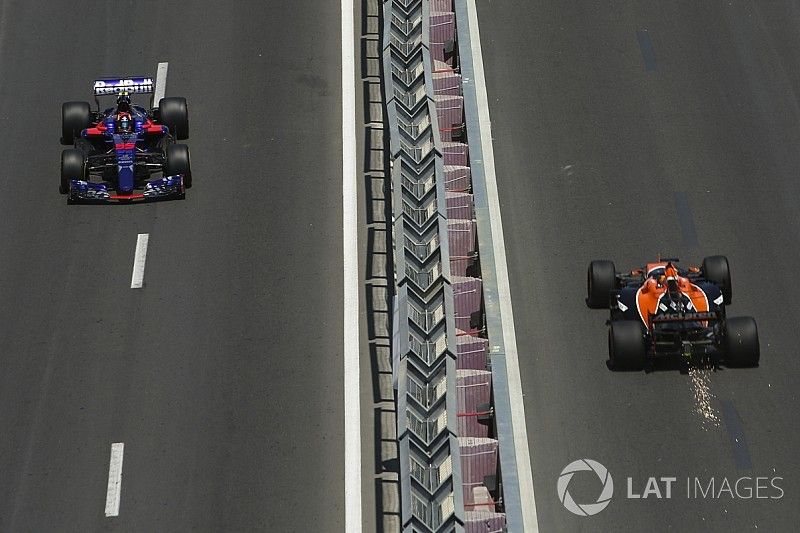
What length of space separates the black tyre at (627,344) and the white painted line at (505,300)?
58.1 inches

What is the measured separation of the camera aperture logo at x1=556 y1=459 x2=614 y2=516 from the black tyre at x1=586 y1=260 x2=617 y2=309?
3295mm

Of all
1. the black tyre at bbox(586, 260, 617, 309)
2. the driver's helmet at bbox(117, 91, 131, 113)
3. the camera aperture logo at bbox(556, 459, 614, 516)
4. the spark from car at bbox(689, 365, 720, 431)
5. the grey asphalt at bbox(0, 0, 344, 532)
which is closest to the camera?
the camera aperture logo at bbox(556, 459, 614, 516)

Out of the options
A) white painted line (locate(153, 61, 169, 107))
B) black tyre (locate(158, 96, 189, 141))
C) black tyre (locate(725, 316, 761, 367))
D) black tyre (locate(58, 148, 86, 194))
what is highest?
white painted line (locate(153, 61, 169, 107))

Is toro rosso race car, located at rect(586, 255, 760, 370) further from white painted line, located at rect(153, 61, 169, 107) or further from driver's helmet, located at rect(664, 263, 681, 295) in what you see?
white painted line, located at rect(153, 61, 169, 107)

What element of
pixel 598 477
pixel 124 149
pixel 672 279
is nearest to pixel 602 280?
pixel 672 279

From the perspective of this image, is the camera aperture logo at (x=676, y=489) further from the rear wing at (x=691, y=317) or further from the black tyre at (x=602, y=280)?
the black tyre at (x=602, y=280)

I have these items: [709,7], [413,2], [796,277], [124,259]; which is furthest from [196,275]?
[709,7]

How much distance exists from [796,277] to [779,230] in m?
1.30

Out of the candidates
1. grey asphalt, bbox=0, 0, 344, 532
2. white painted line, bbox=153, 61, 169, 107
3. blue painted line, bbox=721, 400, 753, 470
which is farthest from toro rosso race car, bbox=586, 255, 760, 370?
white painted line, bbox=153, 61, 169, 107

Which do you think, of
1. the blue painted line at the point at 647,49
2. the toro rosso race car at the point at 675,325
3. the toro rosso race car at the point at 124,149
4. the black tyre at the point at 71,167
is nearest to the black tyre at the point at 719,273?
the toro rosso race car at the point at 675,325

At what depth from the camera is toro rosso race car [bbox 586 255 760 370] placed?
28500 millimetres

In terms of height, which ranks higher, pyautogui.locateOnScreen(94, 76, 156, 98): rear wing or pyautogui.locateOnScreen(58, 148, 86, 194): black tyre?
pyautogui.locateOnScreen(94, 76, 156, 98): rear wing

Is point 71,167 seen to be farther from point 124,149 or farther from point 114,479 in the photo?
point 114,479

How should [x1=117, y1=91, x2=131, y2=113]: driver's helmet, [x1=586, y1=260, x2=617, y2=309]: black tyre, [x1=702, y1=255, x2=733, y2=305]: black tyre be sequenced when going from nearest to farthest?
1. [x1=702, y1=255, x2=733, y2=305]: black tyre
2. [x1=586, y1=260, x2=617, y2=309]: black tyre
3. [x1=117, y1=91, x2=131, y2=113]: driver's helmet
